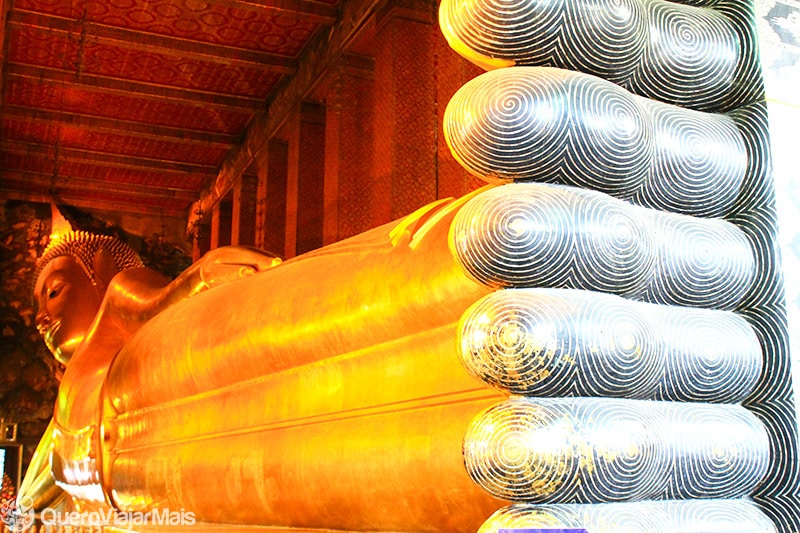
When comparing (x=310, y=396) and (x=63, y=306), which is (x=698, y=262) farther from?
(x=63, y=306)

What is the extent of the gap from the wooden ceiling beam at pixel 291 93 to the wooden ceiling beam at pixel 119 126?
1.31 feet

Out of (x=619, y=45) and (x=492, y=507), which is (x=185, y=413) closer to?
(x=492, y=507)

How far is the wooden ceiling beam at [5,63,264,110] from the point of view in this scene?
7961 millimetres

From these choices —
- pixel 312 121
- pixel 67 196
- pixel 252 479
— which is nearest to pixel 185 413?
pixel 252 479

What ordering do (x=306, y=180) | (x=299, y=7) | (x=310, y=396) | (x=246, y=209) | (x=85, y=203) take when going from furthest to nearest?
1. (x=85, y=203)
2. (x=246, y=209)
3. (x=306, y=180)
4. (x=299, y=7)
5. (x=310, y=396)

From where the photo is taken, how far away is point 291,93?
819cm

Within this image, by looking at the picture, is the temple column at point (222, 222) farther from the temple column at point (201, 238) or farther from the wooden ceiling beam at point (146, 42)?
the wooden ceiling beam at point (146, 42)

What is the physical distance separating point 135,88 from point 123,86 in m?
0.12

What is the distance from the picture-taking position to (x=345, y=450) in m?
1.31

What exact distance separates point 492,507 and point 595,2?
64 centimetres

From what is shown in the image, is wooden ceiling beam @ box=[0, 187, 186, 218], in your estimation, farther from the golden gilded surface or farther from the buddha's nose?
the golden gilded surface

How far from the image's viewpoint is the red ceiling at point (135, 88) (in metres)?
7.06

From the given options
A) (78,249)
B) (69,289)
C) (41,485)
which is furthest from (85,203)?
(41,485)

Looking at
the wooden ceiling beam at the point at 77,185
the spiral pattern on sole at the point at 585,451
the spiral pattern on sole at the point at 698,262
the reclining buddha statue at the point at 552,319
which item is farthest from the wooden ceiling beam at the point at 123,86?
the spiral pattern on sole at the point at 585,451
